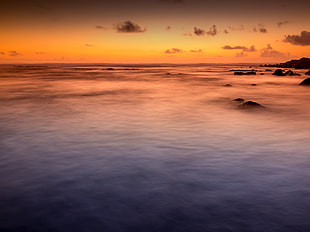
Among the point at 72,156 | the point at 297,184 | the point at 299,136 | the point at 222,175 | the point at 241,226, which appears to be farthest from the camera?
the point at 299,136

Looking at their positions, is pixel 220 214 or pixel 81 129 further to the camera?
pixel 81 129

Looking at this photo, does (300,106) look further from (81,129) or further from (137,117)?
(81,129)

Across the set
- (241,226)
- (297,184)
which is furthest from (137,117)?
(241,226)

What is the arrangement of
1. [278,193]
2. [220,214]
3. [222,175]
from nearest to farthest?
[220,214] < [278,193] < [222,175]

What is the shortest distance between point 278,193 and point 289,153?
2.50m

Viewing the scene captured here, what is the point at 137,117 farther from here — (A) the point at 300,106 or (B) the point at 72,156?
(A) the point at 300,106

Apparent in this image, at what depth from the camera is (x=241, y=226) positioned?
144 inches

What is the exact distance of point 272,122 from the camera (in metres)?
10.5

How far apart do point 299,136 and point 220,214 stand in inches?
225

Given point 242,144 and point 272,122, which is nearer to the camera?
point 242,144

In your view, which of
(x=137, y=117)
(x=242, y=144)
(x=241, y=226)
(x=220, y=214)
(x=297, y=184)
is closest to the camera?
(x=241, y=226)

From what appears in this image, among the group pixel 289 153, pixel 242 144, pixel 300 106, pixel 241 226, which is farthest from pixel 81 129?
pixel 300 106

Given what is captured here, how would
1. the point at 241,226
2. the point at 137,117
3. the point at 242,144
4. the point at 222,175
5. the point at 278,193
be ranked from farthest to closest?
the point at 137,117 → the point at 242,144 → the point at 222,175 → the point at 278,193 → the point at 241,226

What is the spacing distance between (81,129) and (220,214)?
21.6 feet
